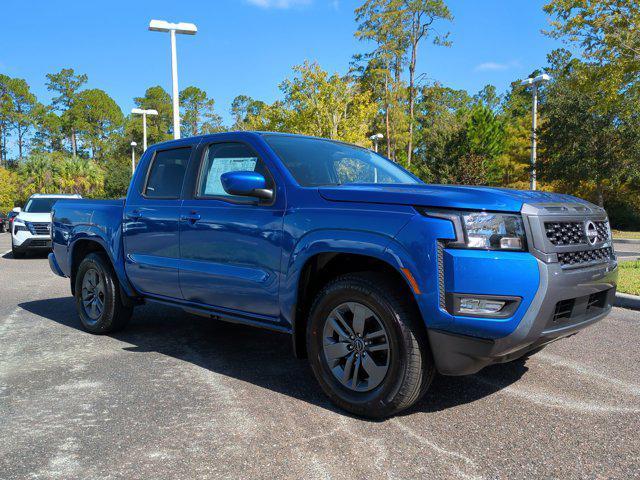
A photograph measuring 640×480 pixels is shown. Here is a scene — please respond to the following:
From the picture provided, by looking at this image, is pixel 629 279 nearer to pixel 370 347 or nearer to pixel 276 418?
pixel 370 347

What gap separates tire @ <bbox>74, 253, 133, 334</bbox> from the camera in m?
5.60

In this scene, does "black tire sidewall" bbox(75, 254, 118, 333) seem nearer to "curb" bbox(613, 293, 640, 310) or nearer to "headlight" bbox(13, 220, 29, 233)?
"curb" bbox(613, 293, 640, 310)

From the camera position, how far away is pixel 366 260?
3.61 metres

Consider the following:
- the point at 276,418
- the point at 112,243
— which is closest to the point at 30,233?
the point at 112,243

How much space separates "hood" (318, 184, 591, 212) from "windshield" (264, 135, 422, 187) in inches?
20.9

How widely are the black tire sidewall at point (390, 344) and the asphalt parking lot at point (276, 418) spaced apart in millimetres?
120

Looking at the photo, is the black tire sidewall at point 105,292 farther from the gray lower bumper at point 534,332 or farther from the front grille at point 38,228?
the front grille at point 38,228

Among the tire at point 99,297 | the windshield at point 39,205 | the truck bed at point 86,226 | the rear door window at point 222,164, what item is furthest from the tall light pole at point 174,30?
the rear door window at point 222,164

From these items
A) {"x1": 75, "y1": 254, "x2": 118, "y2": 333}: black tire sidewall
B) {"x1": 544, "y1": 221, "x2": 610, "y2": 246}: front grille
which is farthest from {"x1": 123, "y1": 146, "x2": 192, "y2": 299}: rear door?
{"x1": 544, "y1": 221, "x2": 610, "y2": 246}: front grille

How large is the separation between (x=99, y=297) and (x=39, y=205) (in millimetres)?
11549

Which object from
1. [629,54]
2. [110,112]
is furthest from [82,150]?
[629,54]

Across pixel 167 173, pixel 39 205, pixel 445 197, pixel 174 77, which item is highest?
pixel 174 77

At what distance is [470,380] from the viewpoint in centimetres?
423

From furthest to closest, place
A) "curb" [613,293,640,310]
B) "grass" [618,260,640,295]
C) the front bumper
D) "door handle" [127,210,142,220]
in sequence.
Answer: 1. the front bumper
2. "grass" [618,260,640,295]
3. "curb" [613,293,640,310]
4. "door handle" [127,210,142,220]
